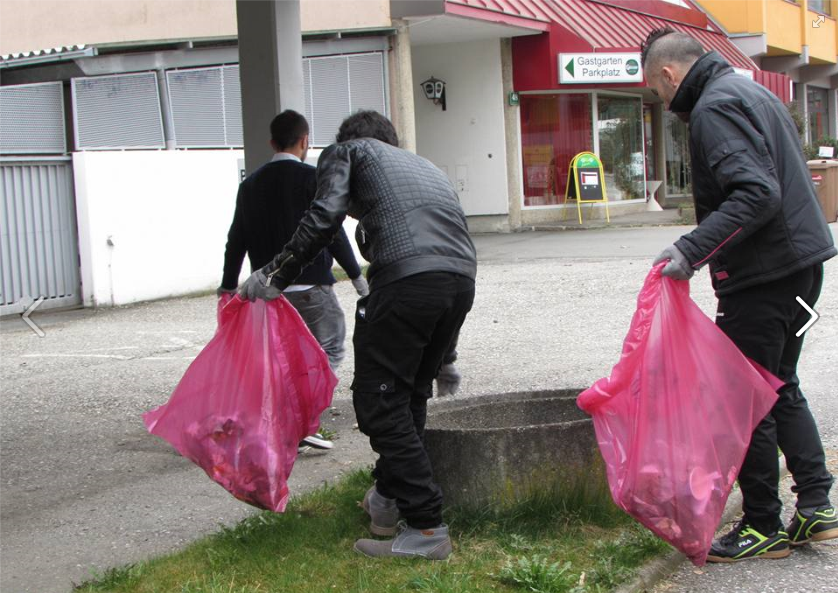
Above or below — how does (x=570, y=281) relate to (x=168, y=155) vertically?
below

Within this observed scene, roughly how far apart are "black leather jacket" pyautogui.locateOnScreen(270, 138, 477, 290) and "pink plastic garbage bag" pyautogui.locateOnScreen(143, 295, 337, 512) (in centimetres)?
32

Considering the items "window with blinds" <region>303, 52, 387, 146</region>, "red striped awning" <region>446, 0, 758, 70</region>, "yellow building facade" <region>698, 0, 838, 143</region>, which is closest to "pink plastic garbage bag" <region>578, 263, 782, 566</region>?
"window with blinds" <region>303, 52, 387, 146</region>

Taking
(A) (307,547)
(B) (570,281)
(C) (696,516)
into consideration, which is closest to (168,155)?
(B) (570,281)

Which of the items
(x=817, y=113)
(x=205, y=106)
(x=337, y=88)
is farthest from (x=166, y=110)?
(x=817, y=113)

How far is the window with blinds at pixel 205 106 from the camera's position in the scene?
47.5 ft

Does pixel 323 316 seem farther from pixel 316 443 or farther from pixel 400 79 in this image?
pixel 400 79

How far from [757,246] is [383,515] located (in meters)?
1.71

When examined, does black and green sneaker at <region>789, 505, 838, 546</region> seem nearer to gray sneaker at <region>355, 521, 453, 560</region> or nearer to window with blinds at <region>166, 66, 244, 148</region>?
gray sneaker at <region>355, 521, 453, 560</region>

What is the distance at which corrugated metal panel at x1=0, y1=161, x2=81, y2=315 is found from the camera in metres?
12.1

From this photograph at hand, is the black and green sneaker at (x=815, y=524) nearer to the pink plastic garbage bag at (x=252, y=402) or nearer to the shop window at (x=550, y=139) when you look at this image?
the pink plastic garbage bag at (x=252, y=402)

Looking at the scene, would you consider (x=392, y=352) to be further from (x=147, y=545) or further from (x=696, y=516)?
(x=147, y=545)

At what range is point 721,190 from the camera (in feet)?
12.0

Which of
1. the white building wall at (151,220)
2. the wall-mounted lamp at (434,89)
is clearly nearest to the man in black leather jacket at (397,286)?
the white building wall at (151,220)

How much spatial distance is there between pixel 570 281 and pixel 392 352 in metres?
8.91
